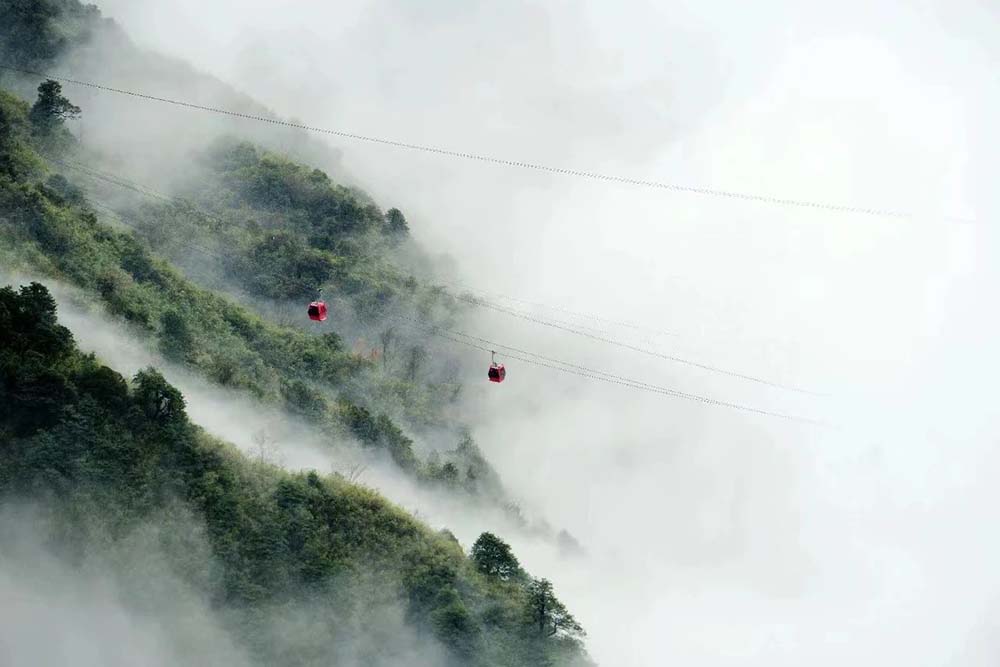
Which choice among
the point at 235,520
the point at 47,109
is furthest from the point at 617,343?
the point at 235,520

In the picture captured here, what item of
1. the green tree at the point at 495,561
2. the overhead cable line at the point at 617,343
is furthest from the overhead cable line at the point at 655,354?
the green tree at the point at 495,561

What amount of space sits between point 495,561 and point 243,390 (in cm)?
2198

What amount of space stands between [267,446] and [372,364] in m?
30.7

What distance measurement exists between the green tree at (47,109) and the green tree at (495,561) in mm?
57501

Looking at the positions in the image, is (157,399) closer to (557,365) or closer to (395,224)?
(395,224)

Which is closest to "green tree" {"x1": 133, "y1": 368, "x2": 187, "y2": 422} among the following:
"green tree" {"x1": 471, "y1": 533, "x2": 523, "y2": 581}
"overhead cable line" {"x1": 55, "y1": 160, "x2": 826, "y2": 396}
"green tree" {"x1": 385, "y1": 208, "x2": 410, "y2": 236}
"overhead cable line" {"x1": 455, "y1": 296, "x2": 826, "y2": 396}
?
"green tree" {"x1": 471, "y1": 533, "x2": 523, "y2": 581}

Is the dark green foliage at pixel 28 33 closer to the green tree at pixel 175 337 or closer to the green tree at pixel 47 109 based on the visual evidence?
the green tree at pixel 47 109

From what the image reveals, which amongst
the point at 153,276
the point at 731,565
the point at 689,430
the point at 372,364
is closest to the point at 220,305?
the point at 153,276

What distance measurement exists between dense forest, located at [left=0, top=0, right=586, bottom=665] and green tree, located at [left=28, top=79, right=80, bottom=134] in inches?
7.0

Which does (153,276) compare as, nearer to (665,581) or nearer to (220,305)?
(220,305)

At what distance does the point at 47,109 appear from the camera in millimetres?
99562

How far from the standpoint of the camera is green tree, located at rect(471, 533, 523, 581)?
2778 inches

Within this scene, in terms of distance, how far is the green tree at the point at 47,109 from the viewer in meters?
98.9

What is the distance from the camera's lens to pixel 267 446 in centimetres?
7462
